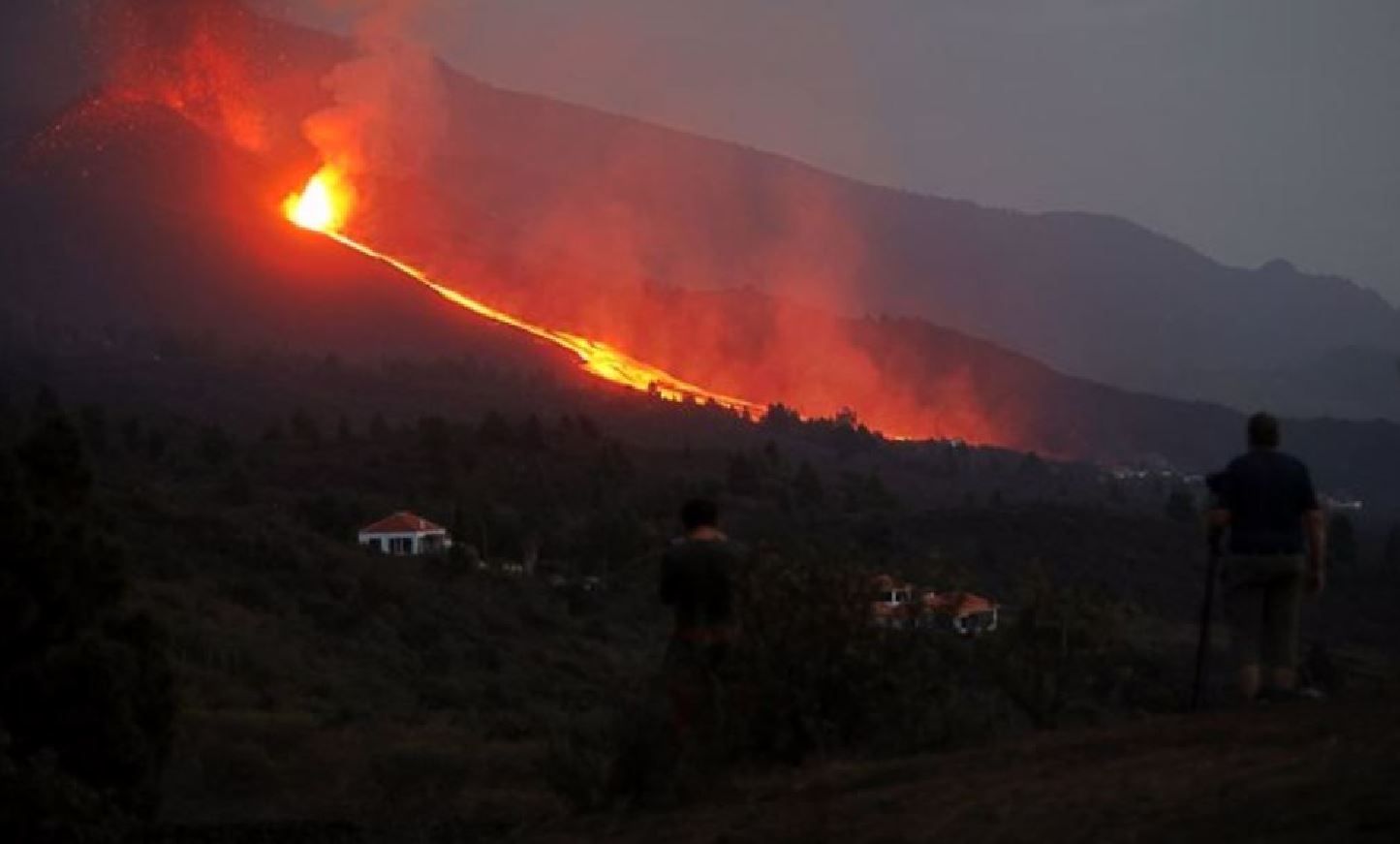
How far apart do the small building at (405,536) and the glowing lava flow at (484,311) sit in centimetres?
7457

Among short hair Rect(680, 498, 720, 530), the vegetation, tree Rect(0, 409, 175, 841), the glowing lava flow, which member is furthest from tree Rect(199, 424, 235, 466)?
the glowing lava flow

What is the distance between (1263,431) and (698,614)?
9.70 feet

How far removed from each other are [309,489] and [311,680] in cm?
3677

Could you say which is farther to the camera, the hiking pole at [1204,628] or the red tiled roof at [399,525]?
the red tiled roof at [399,525]

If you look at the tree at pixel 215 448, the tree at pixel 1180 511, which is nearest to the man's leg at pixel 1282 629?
the tree at pixel 215 448

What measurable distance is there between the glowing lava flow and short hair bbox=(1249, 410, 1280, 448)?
124680mm

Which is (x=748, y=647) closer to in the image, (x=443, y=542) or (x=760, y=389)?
(x=443, y=542)

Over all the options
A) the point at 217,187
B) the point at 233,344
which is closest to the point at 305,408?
the point at 233,344

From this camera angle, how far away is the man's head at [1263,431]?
9859 millimetres

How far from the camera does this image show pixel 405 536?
58.8 metres

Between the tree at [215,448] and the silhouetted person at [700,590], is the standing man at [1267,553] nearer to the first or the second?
the silhouetted person at [700,590]

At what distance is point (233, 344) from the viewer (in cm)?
12256

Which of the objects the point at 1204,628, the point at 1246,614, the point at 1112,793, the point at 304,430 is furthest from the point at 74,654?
the point at 304,430

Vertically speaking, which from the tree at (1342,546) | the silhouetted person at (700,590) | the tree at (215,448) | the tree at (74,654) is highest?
the tree at (1342,546)
